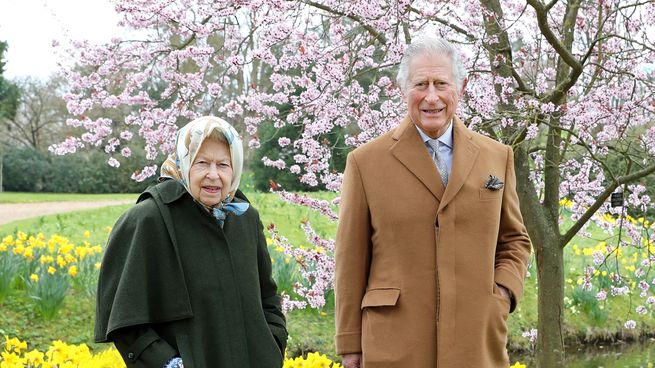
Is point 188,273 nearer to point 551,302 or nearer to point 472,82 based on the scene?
point 472,82

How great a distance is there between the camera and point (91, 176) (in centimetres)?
2255

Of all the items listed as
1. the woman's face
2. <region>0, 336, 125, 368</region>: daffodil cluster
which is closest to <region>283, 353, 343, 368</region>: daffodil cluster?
<region>0, 336, 125, 368</region>: daffodil cluster

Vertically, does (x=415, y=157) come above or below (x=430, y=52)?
below

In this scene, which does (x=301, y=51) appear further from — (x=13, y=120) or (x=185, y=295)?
(x=13, y=120)

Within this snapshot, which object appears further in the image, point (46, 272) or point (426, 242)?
point (46, 272)

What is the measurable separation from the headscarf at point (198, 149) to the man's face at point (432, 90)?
0.54 m

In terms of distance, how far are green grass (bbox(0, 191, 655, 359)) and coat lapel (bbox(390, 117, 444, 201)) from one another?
3614 mm

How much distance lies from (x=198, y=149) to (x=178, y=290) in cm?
38

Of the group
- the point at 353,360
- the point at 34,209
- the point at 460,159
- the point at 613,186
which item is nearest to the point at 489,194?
the point at 460,159

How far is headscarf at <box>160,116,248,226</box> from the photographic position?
2.12m

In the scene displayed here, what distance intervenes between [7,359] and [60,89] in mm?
23477

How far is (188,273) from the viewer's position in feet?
7.01

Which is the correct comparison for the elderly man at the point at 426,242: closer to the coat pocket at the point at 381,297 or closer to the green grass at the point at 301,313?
the coat pocket at the point at 381,297

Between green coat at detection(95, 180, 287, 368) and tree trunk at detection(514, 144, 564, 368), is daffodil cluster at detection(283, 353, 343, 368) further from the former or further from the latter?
tree trunk at detection(514, 144, 564, 368)
